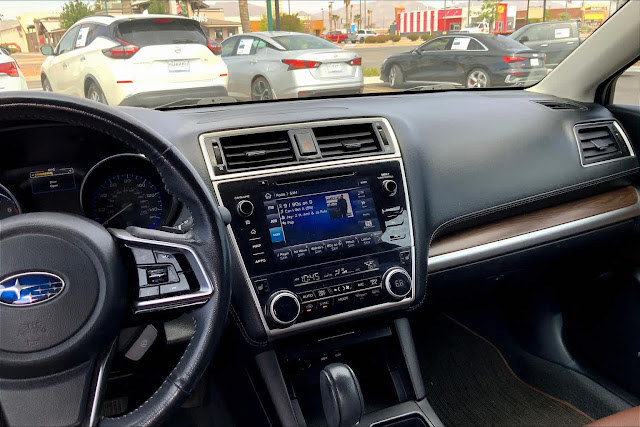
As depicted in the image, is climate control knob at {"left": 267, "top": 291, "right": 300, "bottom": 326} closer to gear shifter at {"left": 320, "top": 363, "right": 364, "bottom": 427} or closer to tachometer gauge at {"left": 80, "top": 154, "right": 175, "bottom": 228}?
gear shifter at {"left": 320, "top": 363, "right": 364, "bottom": 427}

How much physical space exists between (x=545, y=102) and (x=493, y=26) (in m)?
0.67

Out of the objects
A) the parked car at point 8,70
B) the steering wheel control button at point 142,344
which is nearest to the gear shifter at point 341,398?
the steering wheel control button at point 142,344

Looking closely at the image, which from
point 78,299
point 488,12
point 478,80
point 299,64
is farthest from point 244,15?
point 78,299

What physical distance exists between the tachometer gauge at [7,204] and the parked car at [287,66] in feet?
3.29

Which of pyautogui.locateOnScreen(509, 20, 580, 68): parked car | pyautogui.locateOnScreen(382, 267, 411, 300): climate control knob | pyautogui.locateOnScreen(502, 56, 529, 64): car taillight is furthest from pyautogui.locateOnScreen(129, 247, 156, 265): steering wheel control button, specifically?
pyautogui.locateOnScreen(502, 56, 529, 64): car taillight

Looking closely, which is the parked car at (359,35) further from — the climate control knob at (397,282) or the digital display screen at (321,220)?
the climate control knob at (397,282)

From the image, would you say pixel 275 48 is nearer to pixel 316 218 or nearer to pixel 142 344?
pixel 316 218

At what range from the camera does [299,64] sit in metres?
3.10

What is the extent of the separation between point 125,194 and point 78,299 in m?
0.38

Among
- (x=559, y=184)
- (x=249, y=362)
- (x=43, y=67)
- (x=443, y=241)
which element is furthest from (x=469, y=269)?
(x=43, y=67)

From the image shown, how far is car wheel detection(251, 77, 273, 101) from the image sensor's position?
2.38m

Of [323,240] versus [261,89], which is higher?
[261,89]

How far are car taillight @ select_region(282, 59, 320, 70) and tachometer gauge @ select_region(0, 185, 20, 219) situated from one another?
1.77 metres

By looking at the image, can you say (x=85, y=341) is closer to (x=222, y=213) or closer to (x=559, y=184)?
(x=222, y=213)
